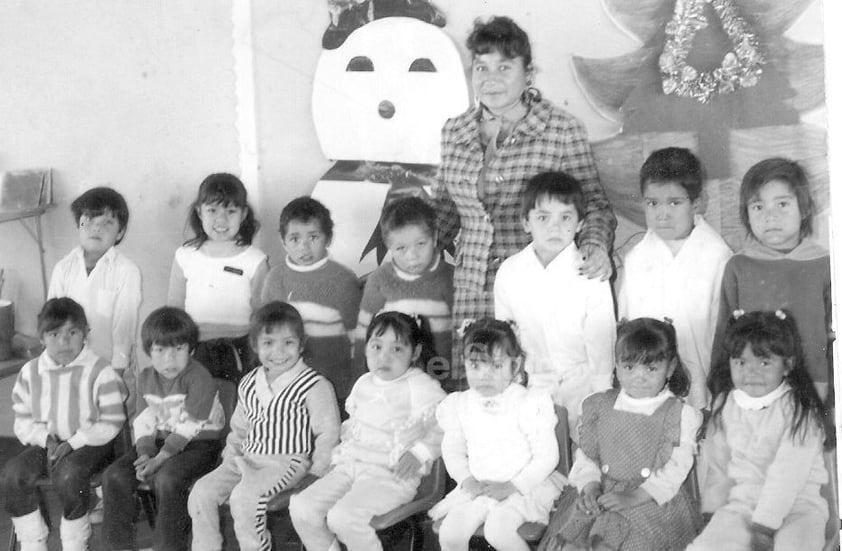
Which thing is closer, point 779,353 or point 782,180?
point 779,353

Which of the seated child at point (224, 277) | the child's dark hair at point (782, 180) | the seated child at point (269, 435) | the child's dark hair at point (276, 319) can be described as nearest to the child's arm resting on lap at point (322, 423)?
the seated child at point (269, 435)

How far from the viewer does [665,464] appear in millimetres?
2006

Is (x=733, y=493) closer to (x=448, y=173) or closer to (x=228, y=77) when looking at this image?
(x=448, y=173)

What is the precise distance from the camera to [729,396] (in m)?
2.07

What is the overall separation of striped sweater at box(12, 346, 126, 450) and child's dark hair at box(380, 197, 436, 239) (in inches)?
31.0

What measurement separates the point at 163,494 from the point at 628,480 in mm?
1004

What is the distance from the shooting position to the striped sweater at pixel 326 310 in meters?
2.60

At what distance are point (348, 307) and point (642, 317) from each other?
2.53ft

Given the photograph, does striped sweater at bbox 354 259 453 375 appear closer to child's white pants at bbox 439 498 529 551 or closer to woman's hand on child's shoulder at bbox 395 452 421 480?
woman's hand on child's shoulder at bbox 395 452 421 480

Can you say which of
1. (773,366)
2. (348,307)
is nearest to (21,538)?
(348,307)

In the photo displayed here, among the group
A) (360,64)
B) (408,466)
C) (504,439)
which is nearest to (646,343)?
(504,439)

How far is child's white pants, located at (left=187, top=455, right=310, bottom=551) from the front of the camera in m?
2.23

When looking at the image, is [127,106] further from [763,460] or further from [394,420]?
[763,460]

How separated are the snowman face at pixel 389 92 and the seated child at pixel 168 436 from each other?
0.63 m
